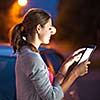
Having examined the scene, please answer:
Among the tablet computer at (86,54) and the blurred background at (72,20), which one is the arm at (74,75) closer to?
the tablet computer at (86,54)

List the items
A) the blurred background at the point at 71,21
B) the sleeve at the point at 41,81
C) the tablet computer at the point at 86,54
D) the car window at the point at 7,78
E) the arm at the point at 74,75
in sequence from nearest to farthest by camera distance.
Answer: the sleeve at the point at 41,81 → the arm at the point at 74,75 → the tablet computer at the point at 86,54 → the car window at the point at 7,78 → the blurred background at the point at 71,21

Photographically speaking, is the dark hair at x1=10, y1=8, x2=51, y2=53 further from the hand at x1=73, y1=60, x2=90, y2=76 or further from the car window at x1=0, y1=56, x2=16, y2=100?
the car window at x1=0, y1=56, x2=16, y2=100

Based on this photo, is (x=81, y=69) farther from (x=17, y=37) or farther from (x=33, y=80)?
(x=17, y=37)

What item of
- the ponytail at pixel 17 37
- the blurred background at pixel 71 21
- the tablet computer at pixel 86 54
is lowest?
the blurred background at pixel 71 21

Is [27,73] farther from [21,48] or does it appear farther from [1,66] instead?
[1,66]

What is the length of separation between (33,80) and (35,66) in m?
0.10

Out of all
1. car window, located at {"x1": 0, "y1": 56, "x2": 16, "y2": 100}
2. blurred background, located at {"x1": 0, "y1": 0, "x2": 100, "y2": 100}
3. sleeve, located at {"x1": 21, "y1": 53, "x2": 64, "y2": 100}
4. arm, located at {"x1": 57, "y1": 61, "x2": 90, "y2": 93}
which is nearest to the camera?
sleeve, located at {"x1": 21, "y1": 53, "x2": 64, "y2": 100}

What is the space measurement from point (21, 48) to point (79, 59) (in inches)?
18.7

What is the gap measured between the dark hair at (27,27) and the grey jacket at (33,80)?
0.33 ft

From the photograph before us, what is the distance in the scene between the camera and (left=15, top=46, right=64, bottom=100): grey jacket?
2.87 m

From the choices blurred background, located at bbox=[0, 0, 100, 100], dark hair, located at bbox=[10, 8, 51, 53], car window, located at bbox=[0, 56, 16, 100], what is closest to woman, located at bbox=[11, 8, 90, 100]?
dark hair, located at bbox=[10, 8, 51, 53]

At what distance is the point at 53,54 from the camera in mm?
5289

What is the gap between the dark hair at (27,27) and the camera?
3027 millimetres

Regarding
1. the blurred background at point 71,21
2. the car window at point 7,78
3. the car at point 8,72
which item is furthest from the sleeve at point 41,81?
the blurred background at point 71,21
